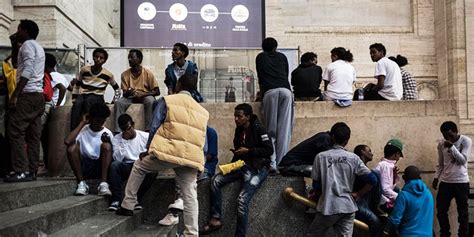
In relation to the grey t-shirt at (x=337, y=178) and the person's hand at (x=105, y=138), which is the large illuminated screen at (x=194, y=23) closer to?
the person's hand at (x=105, y=138)

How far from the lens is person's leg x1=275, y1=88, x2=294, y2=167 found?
26.2 ft

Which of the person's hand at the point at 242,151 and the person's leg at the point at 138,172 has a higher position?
the person's hand at the point at 242,151

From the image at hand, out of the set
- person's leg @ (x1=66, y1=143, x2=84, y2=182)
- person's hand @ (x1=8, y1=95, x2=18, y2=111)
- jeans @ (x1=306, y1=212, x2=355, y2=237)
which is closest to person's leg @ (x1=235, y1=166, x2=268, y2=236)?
jeans @ (x1=306, y1=212, x2=355, y2=237)

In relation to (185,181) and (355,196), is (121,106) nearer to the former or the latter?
(185,181)

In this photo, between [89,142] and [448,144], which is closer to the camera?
[89,142]

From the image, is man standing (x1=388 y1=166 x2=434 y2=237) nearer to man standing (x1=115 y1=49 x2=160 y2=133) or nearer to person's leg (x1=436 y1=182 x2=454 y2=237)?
person's leg (x1=436 y1=182 x2=454 y2=237)

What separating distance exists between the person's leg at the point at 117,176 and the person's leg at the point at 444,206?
4.68m

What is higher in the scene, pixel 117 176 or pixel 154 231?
pixel 117 176

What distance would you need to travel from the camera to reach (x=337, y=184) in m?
6.32

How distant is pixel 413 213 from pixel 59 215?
13.0 feet

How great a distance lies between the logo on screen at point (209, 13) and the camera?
53.0 feet

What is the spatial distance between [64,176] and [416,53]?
12.6 meters

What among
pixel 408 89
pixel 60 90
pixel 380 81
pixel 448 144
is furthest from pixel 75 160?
pixel 408 89

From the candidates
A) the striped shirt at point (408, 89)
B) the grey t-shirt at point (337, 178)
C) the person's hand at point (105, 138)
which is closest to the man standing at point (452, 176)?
the striped shirt at point (408, 89)
